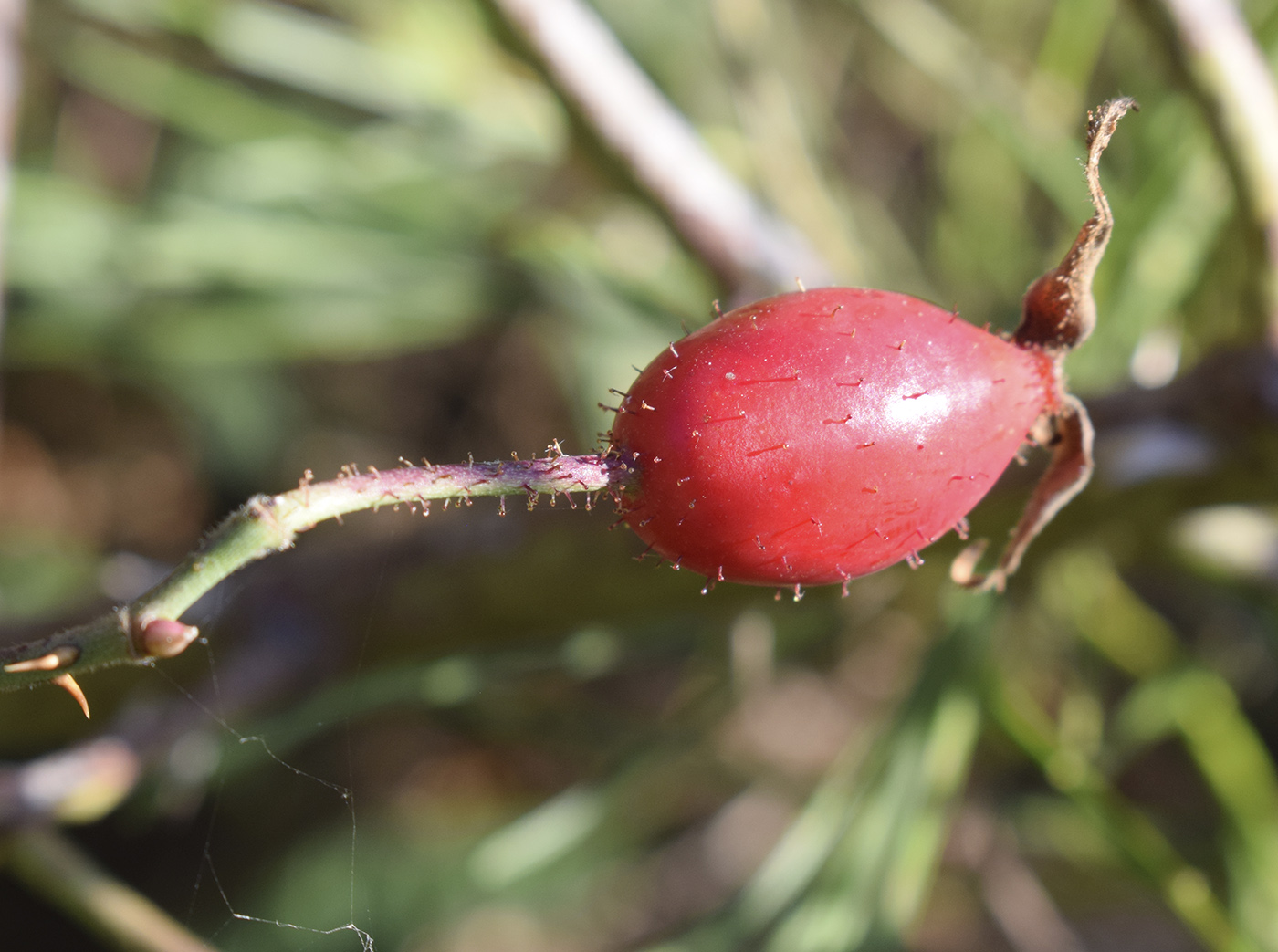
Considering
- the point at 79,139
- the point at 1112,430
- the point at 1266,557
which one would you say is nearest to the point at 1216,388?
the point at 1112,430

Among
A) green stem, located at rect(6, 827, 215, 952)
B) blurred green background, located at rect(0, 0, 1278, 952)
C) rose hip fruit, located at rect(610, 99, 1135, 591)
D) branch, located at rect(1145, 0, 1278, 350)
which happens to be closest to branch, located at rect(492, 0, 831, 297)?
blurred green background, located at rect(0, 0, 1278, 952)

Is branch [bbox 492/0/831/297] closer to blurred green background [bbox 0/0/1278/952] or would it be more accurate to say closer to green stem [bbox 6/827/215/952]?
blurred green background [bbox 0/0/1278/952]

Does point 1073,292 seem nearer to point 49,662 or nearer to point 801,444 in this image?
point 801,444

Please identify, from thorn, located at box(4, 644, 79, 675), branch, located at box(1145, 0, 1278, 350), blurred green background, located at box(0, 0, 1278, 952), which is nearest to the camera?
thorn, located at box(4, 644, 79, 675)

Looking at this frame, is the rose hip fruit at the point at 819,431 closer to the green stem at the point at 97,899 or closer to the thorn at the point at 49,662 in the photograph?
the thorn at the point at 49,662

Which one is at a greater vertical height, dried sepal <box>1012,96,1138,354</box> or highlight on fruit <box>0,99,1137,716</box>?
dried sepal <box>1012,96,1138,354</box>

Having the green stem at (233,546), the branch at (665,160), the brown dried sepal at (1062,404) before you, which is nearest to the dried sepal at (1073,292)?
the brown dried sepal at (1062,404)

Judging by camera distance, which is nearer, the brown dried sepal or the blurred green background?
→ the brown dried sepal

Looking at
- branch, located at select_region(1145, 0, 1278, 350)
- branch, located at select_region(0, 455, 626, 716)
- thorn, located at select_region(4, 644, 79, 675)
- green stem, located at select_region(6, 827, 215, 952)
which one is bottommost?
green stem, located at select_region(6, 827, 215, 952)
